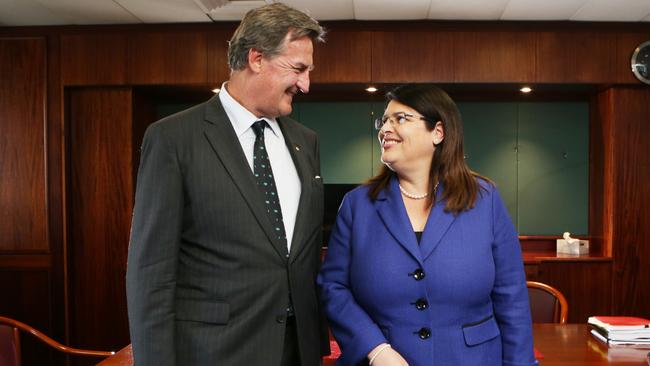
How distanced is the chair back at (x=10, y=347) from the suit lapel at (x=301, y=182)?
164 cm

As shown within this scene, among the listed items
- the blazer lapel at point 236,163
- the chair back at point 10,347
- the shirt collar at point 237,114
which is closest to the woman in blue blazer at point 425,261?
the blazer lapel at point 236,163

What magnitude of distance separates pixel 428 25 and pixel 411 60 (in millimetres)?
307

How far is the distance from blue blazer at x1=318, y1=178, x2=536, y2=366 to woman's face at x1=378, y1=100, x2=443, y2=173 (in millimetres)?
105

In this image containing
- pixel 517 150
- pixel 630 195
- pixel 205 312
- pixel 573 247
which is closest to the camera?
pixel 205 312

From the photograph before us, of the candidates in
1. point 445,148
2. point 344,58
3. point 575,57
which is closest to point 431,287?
point 445,148

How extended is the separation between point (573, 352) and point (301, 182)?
3.93 feet

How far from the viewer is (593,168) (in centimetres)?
497

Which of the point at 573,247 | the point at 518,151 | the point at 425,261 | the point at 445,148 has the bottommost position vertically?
the point at 573,247

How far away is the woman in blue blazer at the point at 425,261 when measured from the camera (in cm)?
163

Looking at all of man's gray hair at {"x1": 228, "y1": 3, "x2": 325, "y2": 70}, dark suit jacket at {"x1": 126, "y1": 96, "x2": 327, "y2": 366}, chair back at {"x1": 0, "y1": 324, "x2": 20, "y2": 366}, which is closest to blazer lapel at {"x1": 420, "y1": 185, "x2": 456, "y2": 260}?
dark suit jacket at {"x1": 126, "y1": 96, "x2": 327, "y2": 366}

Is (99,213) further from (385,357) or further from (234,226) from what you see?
(385,357)

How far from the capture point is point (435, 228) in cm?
168

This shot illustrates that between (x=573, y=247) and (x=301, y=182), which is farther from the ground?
(x=301, y=182)

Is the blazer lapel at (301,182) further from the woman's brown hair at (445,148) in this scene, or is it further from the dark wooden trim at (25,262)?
the dark wooden trim at (25,262)
